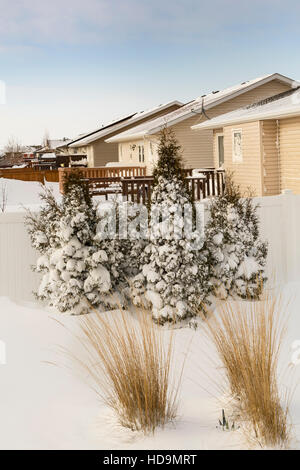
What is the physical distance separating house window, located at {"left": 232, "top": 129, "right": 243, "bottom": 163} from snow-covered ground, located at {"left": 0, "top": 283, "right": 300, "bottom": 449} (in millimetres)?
11452

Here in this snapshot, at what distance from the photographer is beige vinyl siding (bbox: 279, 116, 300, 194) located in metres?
15.4

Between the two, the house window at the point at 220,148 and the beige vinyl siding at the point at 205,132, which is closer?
the house window at the point at 220,148

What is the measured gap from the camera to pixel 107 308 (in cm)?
802

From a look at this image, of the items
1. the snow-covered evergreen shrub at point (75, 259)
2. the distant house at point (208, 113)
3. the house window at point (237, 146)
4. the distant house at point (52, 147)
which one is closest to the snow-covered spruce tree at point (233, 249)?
the snow-covered evergreen shrub at point (75, 259)

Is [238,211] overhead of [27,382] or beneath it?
overhead

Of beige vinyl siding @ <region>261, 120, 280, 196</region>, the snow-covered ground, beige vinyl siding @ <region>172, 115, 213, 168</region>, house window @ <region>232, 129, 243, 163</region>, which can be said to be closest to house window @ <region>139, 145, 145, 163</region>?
beige vinyl siding @ <region>172, 115, 213, 168</region>

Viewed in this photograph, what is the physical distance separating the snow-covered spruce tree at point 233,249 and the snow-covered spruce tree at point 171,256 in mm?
663

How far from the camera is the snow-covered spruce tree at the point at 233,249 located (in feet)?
27.4

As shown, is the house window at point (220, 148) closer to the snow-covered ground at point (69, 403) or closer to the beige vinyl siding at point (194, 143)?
the beige vinyl siding at point (194, 143)

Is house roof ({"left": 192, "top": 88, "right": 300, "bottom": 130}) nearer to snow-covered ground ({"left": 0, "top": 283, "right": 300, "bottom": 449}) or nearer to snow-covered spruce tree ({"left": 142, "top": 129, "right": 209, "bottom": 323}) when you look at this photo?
snow-covered spruce tree ({"left": 142, "top": 129, "right": 209, "bottom": 323})
